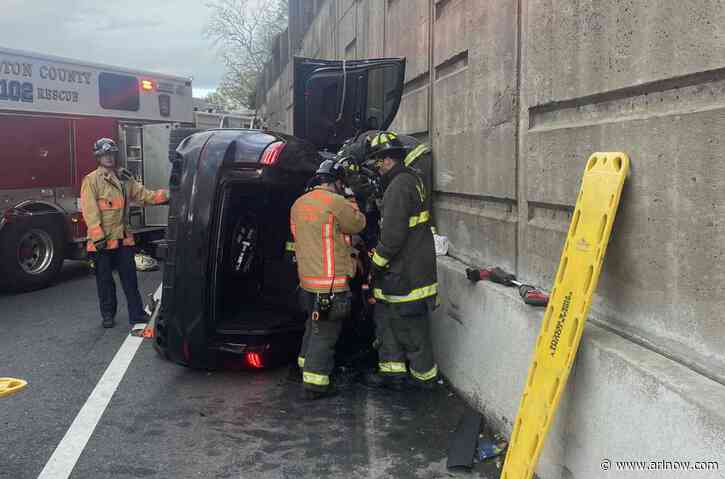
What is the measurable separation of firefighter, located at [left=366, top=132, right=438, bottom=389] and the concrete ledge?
0.93ft

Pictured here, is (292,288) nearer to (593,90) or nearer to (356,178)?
(356,178)

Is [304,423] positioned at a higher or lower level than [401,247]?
lower

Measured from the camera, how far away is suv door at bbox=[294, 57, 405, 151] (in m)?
6.41

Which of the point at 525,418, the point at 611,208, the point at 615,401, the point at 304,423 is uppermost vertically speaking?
the point at 611,208

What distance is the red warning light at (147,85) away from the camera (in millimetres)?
11141

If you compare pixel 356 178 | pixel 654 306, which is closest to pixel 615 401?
pixel 654 306

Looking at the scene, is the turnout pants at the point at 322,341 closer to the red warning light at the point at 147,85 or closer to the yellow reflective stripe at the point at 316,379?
the yellow reflective stripe at the point at 316,379

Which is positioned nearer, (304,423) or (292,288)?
(304,423)

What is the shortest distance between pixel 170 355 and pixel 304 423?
1.27 metres

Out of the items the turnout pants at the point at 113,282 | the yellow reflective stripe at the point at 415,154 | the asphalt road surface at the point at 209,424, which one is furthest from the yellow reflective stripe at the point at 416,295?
the turnout pants at the point at 113,282

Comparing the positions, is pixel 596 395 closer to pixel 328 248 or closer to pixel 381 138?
pixel 328 248

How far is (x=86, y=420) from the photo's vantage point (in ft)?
14.4

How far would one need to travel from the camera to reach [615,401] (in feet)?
9.08

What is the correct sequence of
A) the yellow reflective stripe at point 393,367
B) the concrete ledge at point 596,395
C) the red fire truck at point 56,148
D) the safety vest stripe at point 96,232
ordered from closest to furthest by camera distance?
the concrete ledge at point 596,395
the yellow reflective stripe at point 393,367
the safety vest stripe at point 96,232
the red fire truck at point 56,148
